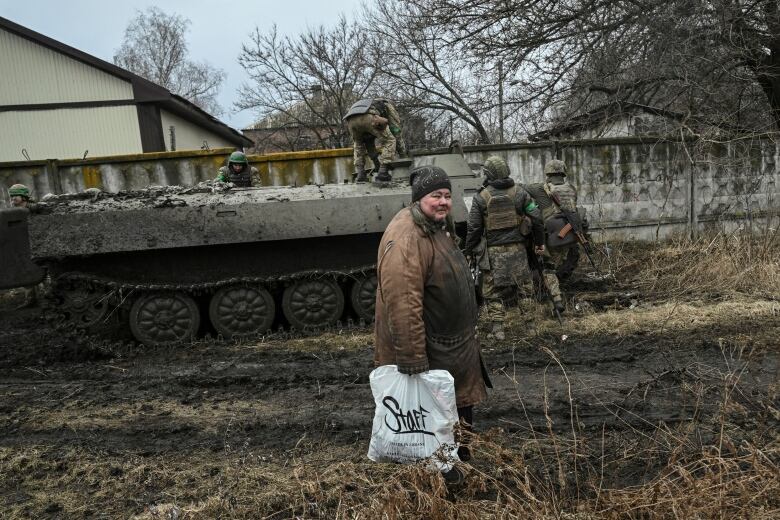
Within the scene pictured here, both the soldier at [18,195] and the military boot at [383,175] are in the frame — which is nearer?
the military boot at [383,175]

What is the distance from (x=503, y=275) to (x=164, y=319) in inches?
155

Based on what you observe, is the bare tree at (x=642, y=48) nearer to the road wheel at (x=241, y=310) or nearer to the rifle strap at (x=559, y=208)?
the rifle strap at (x=559, y=208)

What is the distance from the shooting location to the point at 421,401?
9.54ft

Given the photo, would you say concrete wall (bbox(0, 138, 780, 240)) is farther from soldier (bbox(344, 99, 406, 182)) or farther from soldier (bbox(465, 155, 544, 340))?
soldier (bbox(465, 155, 544, 340))

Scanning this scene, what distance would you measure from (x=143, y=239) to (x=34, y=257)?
1.16m

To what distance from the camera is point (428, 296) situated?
3154mm

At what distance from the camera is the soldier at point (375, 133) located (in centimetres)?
767

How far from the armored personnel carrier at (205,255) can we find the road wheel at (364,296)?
0.01 m

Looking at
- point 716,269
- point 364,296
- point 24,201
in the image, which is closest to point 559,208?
point 716,269

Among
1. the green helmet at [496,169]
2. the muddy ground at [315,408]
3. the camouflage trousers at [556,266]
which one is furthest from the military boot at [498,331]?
the green helmet at [496,169]

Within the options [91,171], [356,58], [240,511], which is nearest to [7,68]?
[91,171]

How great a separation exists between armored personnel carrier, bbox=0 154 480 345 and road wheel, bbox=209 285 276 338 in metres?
0.01

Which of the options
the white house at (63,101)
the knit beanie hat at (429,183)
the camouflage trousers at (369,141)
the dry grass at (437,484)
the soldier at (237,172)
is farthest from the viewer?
the white house at (63,101)

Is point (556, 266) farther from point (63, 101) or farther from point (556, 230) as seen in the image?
point (63, 101)
